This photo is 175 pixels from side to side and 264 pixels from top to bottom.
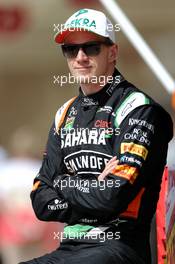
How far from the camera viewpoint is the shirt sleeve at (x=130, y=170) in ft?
16.6

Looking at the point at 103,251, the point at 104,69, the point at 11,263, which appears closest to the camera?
the point at 103,251

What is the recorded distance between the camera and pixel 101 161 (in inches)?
204

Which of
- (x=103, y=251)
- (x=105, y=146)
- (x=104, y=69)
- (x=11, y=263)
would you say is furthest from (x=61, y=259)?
(x=11, y=263)

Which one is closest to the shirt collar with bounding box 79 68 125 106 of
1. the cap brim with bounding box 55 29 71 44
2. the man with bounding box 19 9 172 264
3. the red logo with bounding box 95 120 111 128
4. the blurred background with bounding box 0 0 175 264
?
the man with bounding box 19 9 172 264

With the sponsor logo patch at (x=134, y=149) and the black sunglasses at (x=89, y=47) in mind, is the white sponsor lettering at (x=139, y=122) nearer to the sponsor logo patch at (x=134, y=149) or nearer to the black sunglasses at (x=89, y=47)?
the sponsor logo patch at (x=134, y=149)

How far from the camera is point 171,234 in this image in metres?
5.51

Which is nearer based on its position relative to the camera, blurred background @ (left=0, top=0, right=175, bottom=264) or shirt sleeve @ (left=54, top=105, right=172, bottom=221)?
shirt sleeve @ (left=54, top=105, right=172, bottom=221)

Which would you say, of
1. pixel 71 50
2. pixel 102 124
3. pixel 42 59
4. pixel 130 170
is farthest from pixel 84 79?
pixel 42 59

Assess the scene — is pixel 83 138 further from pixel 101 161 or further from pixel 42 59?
pixel 42 59

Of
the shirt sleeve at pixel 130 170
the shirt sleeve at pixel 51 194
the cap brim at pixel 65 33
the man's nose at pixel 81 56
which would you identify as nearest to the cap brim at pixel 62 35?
the cap brim at pixel 65 33

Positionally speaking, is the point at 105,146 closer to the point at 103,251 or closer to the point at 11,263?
the point at 103,251

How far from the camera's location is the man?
507 centimetres

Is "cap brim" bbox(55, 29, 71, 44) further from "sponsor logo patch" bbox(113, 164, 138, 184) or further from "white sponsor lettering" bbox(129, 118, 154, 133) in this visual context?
"sponsor logo patch" bbox(113, 164, 138, 184)

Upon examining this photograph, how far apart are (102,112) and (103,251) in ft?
2.52
